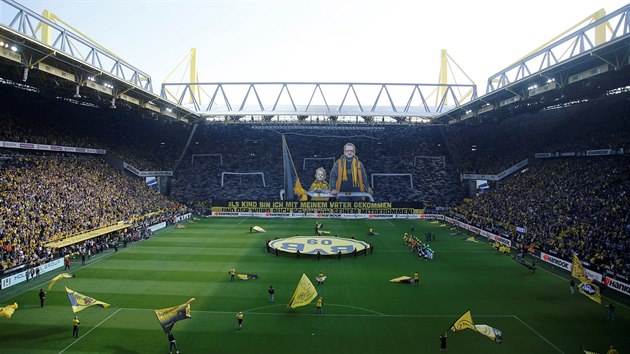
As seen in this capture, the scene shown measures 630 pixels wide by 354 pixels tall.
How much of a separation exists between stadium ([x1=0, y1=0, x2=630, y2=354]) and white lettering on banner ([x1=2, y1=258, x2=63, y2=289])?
0.67ft

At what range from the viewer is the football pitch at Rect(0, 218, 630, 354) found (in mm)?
16969

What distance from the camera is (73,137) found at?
4972 centimetres

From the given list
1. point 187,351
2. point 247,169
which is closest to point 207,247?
point 187,351

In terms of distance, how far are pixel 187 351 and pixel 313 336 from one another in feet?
18.4

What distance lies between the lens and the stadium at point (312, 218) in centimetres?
1866

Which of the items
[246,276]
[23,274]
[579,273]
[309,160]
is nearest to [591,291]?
[579,273]

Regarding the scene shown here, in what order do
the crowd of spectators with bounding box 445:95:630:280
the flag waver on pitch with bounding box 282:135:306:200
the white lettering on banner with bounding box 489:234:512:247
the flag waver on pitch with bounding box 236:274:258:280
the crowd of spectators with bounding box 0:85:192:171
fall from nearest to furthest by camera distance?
the flag waver on pitch with bounding box 236:274:258:280 → the crowd of spectators with bounding box 445:95:630:280 → the white lettering on banner with bounding box 489:234:512:247 → the crowd of spectators with bounding box 0:85:192:171 → the flag waver on pitch with bounding box 282:135:306:200

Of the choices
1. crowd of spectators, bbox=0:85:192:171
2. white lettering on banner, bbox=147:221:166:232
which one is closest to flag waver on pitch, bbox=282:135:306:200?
crowd of spectators, bbox=0:85:192:171

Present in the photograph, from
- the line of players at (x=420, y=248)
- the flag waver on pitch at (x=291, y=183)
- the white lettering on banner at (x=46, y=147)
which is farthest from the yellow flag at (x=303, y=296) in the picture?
the flag waver on pitch at (x=291, y=183)

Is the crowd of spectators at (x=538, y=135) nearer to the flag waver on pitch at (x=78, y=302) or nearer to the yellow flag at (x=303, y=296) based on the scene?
the yellow flag at (x=303, y=296)

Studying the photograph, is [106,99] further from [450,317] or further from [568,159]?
[568,159]

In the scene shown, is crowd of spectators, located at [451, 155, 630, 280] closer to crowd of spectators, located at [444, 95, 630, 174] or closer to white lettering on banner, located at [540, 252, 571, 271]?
white lettering on banner, located at [540, 252, 571, 271]

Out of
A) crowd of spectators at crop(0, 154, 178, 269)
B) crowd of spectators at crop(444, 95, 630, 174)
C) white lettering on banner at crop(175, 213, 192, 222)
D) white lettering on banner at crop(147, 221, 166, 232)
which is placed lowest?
white lettering on banner at crop(147, 221, 166, 232)

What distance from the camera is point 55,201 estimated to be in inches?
1399
